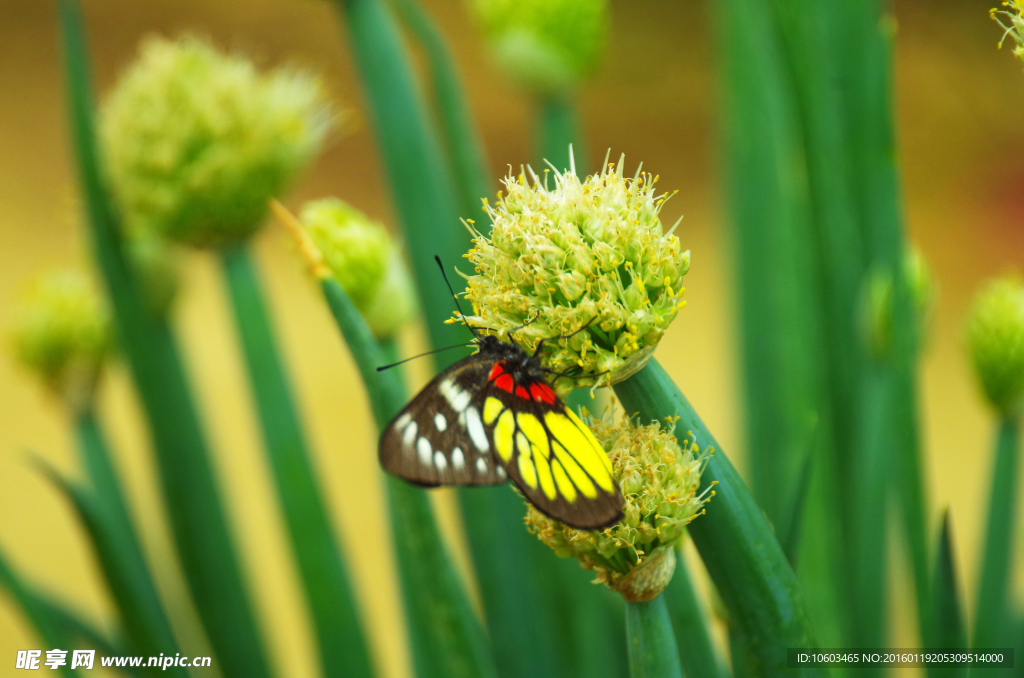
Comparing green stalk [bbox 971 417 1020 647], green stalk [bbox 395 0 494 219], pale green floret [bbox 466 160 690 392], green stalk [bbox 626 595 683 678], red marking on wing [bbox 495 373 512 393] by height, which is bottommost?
green stalk [bbox 971 417 1020 647]

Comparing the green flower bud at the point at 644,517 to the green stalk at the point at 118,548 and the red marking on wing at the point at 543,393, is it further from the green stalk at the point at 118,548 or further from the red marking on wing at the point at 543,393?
the green stalk at the point at 118,548

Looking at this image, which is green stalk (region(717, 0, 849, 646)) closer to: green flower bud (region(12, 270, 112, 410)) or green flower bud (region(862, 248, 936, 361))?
green flower bud (region(862, 248, 936, 361))

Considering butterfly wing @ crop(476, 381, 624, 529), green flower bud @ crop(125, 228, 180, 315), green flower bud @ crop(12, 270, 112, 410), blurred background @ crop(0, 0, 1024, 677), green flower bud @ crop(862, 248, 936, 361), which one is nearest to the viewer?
butterfly wing @ crop(476, 381, 624, 529)

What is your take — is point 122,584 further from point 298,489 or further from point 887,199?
point 887,199

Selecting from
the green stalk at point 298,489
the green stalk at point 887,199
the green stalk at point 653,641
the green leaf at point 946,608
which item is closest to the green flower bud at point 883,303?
the green stalk at point 887,199

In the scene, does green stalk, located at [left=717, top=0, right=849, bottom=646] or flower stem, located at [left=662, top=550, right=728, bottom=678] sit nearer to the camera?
flower stem, located at [left=662, top=550, right=728, bottom=678]

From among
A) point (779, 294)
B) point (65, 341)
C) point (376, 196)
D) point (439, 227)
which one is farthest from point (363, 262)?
point (376, 196)

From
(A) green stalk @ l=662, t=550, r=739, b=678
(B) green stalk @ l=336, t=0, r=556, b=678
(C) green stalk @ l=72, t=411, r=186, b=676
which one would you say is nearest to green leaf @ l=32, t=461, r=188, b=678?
(C) green stalk @ l=72, t=411, r=186, b=676

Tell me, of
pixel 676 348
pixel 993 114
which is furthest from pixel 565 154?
pixel 993 114
